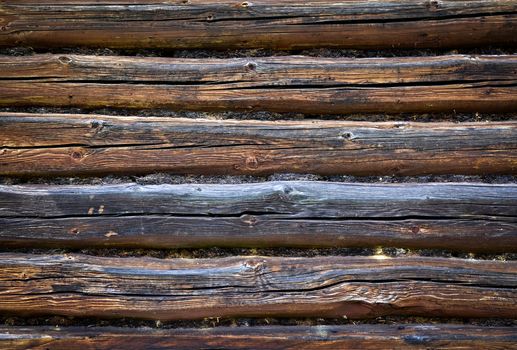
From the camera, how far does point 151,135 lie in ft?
5.94

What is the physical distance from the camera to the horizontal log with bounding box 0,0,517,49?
192cm

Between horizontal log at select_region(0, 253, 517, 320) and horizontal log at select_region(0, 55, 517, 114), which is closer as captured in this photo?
horizontal log at select_region(0, 253, 517, 320)

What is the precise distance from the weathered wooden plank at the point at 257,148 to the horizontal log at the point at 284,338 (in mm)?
512

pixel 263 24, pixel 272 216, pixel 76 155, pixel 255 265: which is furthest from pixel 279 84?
pixel 76 155

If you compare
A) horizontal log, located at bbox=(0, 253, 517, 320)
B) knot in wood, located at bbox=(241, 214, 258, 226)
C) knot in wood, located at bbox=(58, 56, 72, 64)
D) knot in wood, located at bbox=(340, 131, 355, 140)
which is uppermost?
knot in wood, located at bbox=(58, 56, 72, 64)

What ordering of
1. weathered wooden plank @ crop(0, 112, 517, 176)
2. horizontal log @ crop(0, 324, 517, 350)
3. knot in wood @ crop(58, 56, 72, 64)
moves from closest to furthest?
horizontal log @ crop(0, 324, 517, 350), weathered wooden plank @ crop(0, 112, 517, 176), knot in wood @ crop(58, 56, 72, 64)

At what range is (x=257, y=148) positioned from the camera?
5.86 feet

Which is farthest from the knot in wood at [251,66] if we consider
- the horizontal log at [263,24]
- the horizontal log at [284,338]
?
the horizontal log at [284,338]

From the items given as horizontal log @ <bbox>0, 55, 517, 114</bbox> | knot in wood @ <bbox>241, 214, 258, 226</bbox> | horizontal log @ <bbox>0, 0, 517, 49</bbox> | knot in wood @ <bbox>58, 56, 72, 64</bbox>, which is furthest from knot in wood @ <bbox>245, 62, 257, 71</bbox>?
knot in wood @ <bbox>58, 56, 72, 64</bbox>

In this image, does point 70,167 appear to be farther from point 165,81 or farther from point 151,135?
point 165,81

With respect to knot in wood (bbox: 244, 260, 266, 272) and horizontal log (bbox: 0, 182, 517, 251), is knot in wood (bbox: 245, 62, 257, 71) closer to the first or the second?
horizontal log (bbox: 0, 182, 517, 251)

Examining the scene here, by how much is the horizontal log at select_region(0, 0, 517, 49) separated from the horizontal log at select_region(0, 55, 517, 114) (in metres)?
0.09

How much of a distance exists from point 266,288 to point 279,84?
709mm

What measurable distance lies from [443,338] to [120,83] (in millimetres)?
1378
